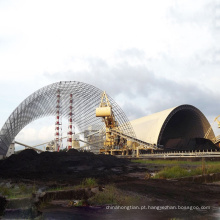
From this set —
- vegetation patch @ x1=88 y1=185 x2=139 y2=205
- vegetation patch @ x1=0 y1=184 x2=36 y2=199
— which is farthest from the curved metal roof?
vegetation patch @ x1=88 y1=185 x2=139 y2=205

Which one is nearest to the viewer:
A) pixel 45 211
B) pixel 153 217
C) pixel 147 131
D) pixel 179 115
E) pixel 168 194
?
pixel 153 217

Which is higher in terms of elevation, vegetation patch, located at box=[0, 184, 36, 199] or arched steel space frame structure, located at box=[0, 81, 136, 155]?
arched steel space frame structure, located at box=[0, 81, 136, 155]

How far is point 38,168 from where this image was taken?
2800cm

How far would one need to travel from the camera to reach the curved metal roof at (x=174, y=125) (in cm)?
5803

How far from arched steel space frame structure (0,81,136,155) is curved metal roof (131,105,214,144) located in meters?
3.70

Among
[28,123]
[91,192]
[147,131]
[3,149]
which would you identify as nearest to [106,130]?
[147,131]

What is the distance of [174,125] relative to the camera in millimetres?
73062

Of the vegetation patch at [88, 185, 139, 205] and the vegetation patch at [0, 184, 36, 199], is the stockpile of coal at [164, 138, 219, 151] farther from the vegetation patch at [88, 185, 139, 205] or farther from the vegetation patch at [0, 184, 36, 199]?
the vegetation patch at [88, 185, 139, 205]

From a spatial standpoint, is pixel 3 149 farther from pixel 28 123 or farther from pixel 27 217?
pixel 27 217

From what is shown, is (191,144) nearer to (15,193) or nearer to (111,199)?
(15,193)

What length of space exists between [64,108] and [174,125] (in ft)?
92.6

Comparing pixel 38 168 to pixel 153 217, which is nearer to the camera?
pixel 153 217

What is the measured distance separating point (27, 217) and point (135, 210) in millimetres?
3017

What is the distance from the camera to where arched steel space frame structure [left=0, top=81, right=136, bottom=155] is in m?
63.9
